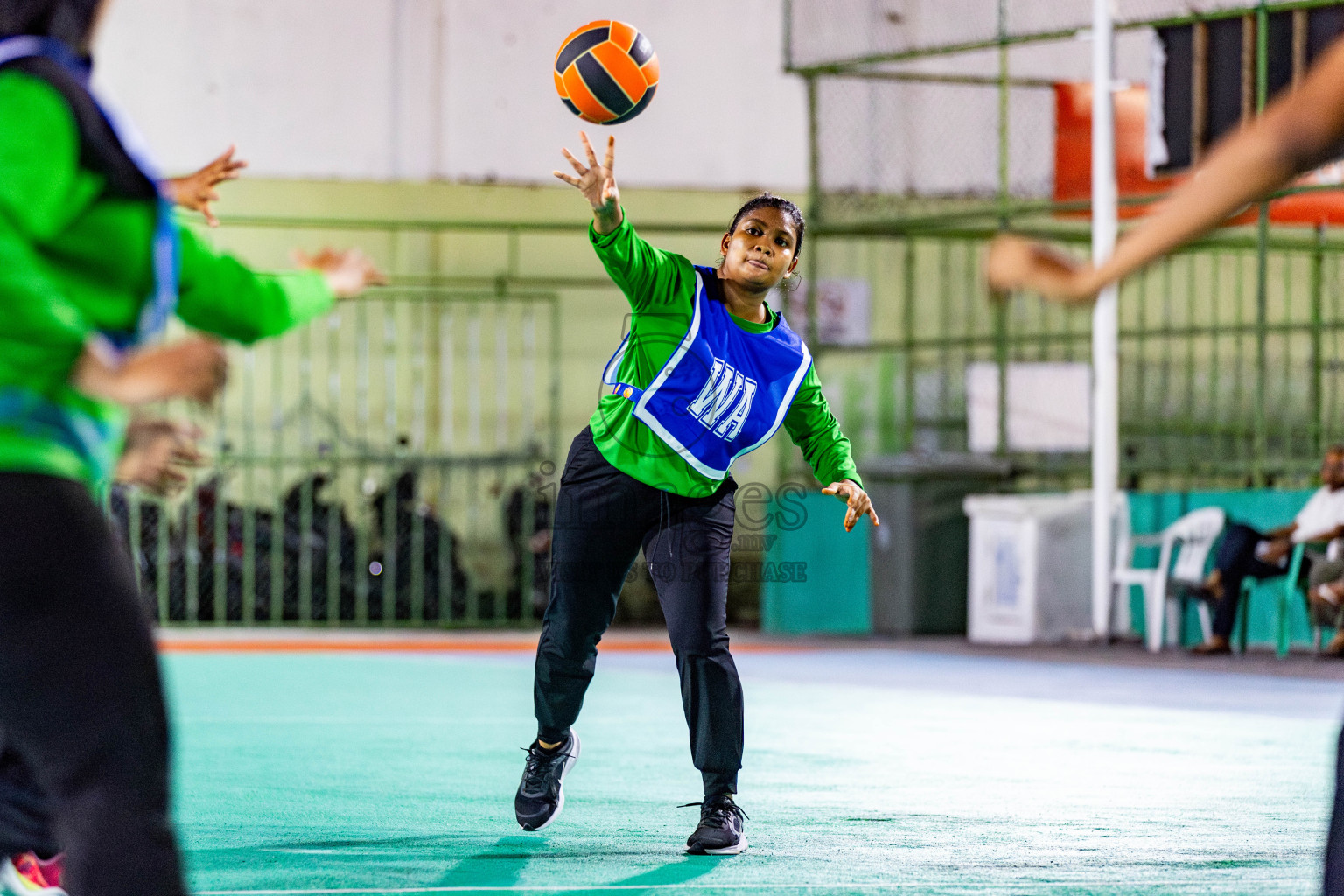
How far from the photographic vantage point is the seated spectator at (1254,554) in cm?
1261

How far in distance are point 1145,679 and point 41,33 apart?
32.4ft

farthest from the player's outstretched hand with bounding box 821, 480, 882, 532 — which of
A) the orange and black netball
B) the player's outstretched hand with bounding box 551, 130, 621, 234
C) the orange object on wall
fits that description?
the orange object on wall

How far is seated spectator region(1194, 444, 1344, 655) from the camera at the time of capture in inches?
496

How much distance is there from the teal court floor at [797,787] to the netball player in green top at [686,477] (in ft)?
1.13

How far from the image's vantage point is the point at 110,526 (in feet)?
8.80

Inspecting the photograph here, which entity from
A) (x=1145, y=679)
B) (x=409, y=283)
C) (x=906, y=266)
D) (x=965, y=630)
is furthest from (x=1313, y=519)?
(x=409, y=283)

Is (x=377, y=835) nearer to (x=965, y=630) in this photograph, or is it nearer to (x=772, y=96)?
(x=965, y=630)

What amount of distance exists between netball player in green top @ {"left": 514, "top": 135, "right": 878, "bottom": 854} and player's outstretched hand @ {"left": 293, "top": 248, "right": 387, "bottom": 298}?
188cm

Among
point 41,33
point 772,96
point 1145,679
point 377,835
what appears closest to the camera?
point 41,33

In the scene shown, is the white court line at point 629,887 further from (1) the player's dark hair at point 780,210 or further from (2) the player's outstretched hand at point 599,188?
(1) the player's dark hair at point 780,210

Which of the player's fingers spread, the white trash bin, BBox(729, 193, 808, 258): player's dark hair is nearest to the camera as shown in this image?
the player's fingers spread

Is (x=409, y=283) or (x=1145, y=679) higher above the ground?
(x=409, y=283)

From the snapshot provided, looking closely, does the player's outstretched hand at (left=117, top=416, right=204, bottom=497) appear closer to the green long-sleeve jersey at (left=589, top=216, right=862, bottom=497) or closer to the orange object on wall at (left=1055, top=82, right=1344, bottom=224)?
the green long-sleeve jersey at (left=589, top=216, right=862, bottom=497)

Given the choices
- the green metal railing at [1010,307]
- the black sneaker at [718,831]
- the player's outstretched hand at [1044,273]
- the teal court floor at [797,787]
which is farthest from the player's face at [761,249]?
the green metal railing at [1010,307]
